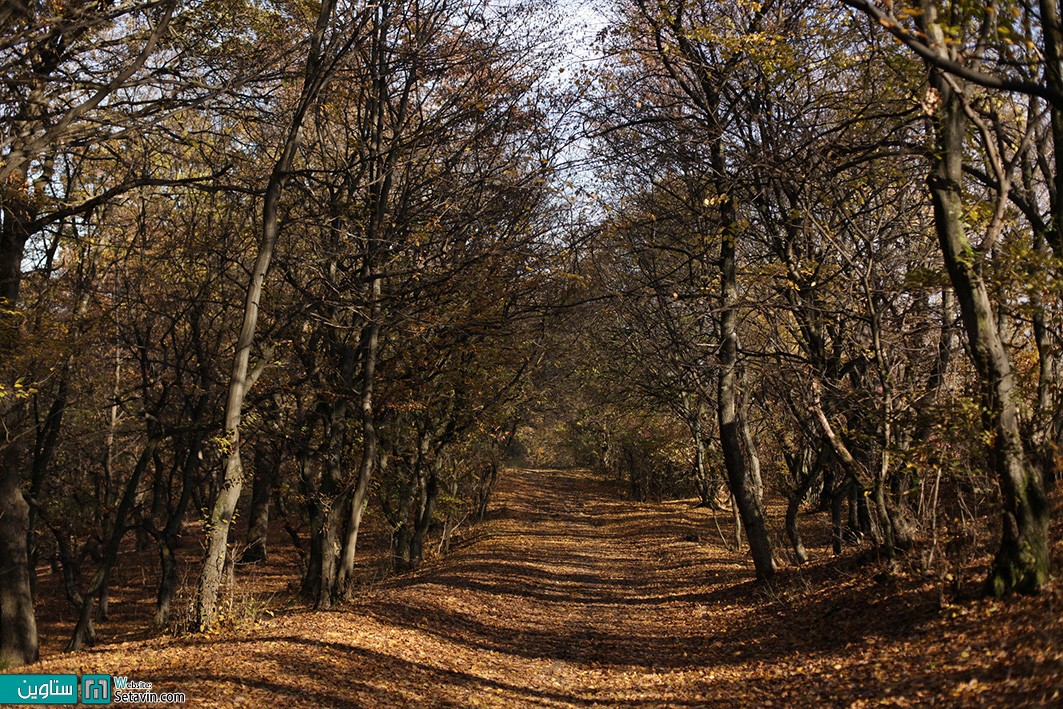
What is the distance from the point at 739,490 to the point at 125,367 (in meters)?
16.5

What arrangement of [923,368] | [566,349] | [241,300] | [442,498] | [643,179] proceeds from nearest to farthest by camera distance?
[923,368] < [643,179] < [241,300] < [566,349] < [442,498]

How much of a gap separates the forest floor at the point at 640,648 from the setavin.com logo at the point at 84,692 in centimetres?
22

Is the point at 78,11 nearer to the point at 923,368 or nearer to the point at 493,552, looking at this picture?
the point at 923,368

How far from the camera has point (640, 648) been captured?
1035cm

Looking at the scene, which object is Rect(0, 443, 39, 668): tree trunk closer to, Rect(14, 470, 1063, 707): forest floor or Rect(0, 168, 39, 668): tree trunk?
Rect(0, 168, 39, 668): tree trunk

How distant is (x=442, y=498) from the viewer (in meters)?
20.7

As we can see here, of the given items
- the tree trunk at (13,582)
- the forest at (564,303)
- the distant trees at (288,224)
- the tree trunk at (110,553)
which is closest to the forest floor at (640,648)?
the forest at (564,303)

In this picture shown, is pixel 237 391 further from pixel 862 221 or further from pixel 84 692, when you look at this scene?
pixel 862 221

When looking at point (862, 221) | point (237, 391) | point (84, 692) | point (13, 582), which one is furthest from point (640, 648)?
point (13, 582)

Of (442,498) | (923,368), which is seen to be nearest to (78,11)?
(923,368)

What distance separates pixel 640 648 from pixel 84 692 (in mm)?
6350

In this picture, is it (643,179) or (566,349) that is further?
(566,349)

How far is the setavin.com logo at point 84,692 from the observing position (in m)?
6.88

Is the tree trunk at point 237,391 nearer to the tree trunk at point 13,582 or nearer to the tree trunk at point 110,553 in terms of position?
the tree trunk at point 13,582
